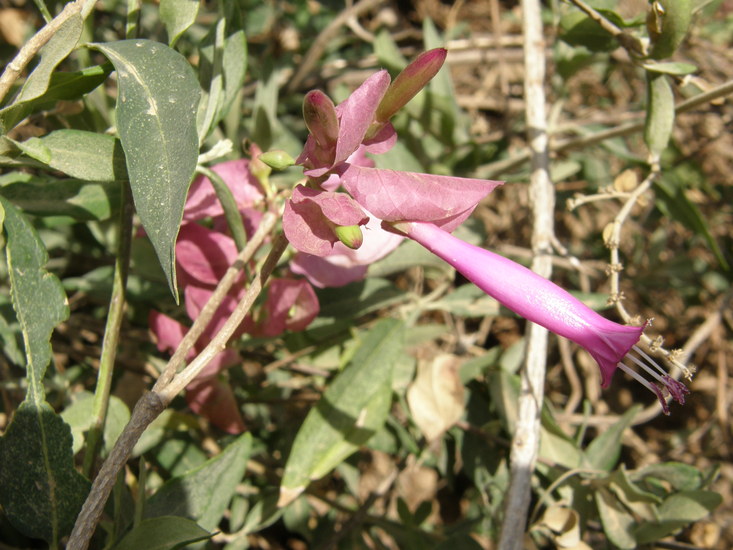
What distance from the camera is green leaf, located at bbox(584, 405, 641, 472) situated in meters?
1.14

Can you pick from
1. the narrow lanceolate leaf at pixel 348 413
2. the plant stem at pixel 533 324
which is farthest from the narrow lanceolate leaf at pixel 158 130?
the plant stem at pixel 533 324

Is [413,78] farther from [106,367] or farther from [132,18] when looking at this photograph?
[106,367]

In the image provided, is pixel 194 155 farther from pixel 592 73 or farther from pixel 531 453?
pixel 592 73

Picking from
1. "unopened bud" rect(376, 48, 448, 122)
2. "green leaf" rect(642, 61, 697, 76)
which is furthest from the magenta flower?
"green leaf" rect(642, 61, 697, 76)

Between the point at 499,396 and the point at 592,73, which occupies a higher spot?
the point at 592,73

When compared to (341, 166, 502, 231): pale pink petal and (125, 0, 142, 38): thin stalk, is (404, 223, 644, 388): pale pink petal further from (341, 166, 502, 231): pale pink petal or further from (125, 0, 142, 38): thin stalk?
(125, 0, 142, 38): thin stalk

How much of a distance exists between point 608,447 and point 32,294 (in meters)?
0.91

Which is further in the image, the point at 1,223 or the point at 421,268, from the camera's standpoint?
the point at 421,268

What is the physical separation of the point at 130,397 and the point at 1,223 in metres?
0.48

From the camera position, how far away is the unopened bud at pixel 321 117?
1.95 feet

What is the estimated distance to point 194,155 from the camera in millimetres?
645

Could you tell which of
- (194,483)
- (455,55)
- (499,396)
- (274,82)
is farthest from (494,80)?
(194,483)

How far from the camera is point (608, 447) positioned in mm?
1152

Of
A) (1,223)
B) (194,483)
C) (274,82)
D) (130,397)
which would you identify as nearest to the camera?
(1,223)
